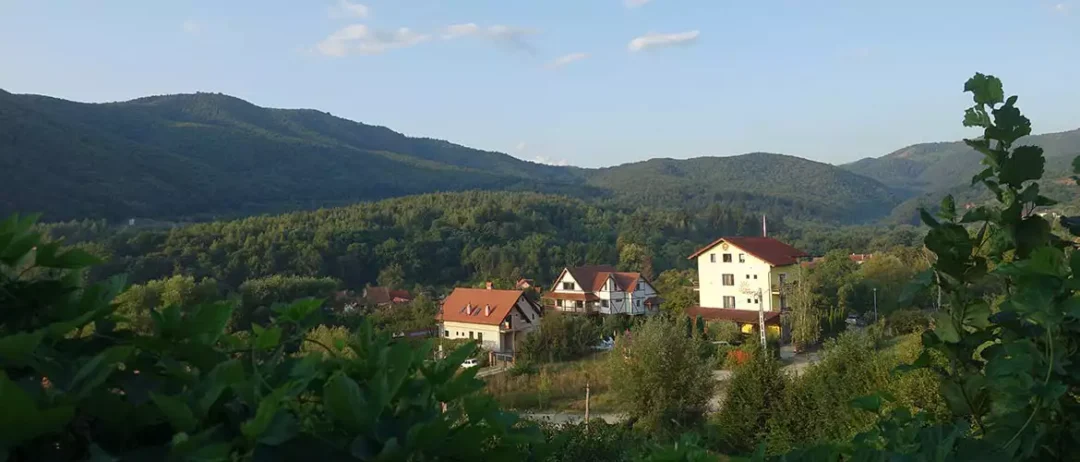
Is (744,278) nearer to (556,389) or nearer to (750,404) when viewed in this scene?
(556,389)

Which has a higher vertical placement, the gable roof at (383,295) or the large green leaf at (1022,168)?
the large green leaf at (1022,168)

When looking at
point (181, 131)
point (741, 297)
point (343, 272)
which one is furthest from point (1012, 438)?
point (181, 131)

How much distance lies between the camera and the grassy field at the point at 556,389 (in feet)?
59.4

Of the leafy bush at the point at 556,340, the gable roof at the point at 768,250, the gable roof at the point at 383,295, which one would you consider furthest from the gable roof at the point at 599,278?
the gable roof at the point at 383,295

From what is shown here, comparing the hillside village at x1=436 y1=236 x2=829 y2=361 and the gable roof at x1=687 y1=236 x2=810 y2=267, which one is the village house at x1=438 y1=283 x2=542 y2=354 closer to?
the hillside village at x1=436 y1=236 x2=829 y2=361

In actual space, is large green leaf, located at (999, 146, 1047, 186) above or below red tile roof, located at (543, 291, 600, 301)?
above

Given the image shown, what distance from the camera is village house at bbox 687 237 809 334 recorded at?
1154 inches

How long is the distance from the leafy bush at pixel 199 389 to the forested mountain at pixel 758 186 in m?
116

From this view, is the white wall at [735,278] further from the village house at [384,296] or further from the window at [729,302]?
the village house at [384,296]

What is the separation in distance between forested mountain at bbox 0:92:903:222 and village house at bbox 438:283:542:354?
14409 mm

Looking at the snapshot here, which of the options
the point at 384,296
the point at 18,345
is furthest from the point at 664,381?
the point at 384,296

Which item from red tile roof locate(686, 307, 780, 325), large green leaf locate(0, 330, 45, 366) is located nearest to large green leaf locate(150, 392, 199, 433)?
large green leaf locate(0, 330, 45, 366)

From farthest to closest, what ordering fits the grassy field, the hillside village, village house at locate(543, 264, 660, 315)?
village house at locate(543, 264, 660, 315) < the hillside village < the grassy field

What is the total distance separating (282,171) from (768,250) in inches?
3895
